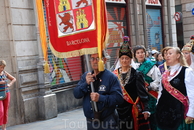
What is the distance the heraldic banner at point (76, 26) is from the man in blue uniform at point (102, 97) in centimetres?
23

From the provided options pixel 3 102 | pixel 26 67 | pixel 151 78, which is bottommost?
pixel 3 102

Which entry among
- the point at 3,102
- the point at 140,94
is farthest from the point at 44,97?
the point at 140,94

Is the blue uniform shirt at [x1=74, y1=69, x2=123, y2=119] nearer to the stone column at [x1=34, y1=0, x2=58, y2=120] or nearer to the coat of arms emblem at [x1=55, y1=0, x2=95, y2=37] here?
the coat of arms emblem at [x1=55, y1=0, x2=95, y2=37]

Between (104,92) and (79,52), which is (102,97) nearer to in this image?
(104,92)

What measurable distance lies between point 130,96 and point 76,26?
69.4 inches

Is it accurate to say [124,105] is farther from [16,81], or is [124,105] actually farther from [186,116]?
[16,81]

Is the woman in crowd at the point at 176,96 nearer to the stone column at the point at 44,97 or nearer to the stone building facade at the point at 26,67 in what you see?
the stone column at the point at 44,97

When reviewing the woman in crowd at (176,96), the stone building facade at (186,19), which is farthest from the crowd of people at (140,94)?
the stone building facade at (186,19)

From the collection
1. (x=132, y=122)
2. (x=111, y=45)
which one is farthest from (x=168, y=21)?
(x=132, y=122)

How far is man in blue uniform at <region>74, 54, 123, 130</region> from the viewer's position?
3984 millimetres

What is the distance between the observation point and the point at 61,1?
4047mm

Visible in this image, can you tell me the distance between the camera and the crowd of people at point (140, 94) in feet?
13.3

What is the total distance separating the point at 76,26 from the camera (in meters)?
3.95

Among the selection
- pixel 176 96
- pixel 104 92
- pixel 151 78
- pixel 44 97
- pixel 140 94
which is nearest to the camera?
pixel 104 92
